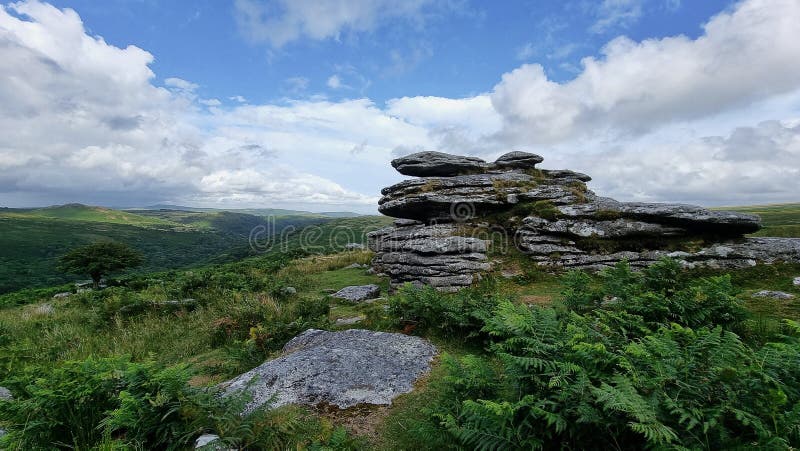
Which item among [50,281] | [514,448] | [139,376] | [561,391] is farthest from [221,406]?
[50,281]

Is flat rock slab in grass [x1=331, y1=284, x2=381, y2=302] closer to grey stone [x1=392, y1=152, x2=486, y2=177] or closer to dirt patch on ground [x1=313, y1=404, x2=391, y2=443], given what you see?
dirt patch on ground [x1=313, y1=404, x2=391, y2=443]

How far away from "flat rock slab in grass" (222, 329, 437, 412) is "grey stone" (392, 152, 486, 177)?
16.4 m

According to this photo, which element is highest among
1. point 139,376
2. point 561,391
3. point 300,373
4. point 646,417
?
point 646,417

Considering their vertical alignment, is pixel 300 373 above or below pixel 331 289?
above

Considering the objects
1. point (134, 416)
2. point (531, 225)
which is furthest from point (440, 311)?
point (531, 225)

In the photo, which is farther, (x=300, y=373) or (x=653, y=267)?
(x=653, y=267)

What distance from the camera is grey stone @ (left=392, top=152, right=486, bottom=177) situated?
23953mm

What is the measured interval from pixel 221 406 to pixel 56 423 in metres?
2.18

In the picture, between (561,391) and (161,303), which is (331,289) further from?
(561,391)

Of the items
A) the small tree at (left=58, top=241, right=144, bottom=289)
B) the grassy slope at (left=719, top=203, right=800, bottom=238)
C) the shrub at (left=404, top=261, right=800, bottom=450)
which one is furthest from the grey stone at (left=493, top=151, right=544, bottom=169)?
the small tree at (left=58, top=241, right=144, bottom=289)

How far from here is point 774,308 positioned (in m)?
10.1

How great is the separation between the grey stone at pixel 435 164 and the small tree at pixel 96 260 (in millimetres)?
30909

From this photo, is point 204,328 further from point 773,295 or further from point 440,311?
point 773,295

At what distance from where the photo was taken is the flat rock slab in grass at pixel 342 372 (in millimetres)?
6742
